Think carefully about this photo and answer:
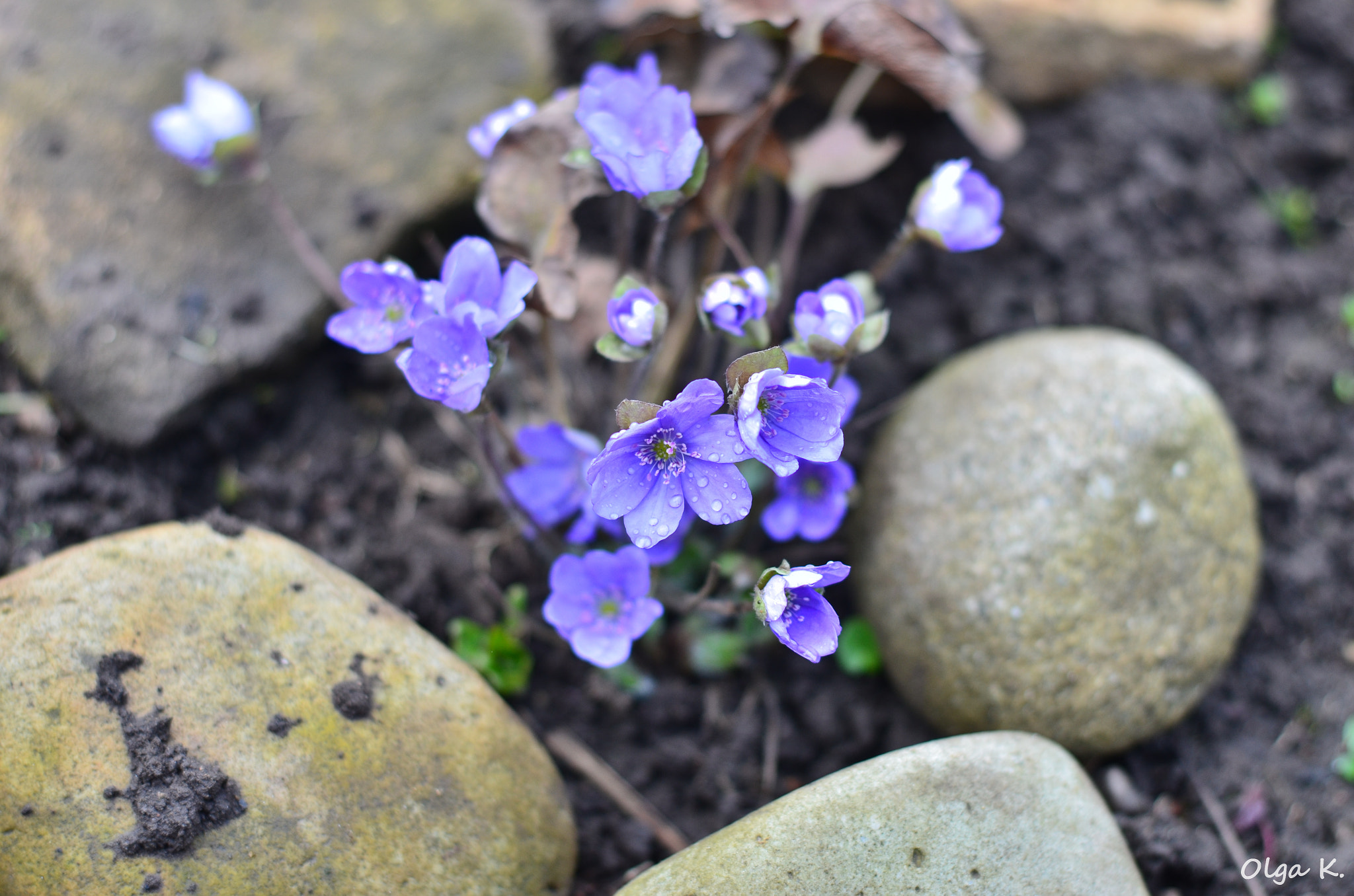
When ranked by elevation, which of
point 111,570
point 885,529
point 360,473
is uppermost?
point 111,570

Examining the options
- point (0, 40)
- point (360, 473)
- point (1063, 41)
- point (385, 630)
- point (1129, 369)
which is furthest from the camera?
point (1063, 41)

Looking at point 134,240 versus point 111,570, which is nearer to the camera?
point 111,570

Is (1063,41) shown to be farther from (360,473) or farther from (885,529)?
(360,473)

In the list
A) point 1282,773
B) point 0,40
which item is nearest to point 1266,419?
point 1282,773

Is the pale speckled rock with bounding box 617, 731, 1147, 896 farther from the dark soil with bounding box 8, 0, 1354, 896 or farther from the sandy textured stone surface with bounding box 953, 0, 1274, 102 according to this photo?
the sandy textured stone surface with bounding box 953, 0, 1274, 102

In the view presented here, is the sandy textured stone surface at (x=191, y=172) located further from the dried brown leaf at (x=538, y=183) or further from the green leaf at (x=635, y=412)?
the green leaf at (x=635, y=412)

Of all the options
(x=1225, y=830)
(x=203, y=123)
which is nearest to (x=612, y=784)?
(x=1225, y=830)

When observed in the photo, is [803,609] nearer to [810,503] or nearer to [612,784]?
[810,503]

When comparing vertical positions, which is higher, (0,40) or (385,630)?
(0,40)
